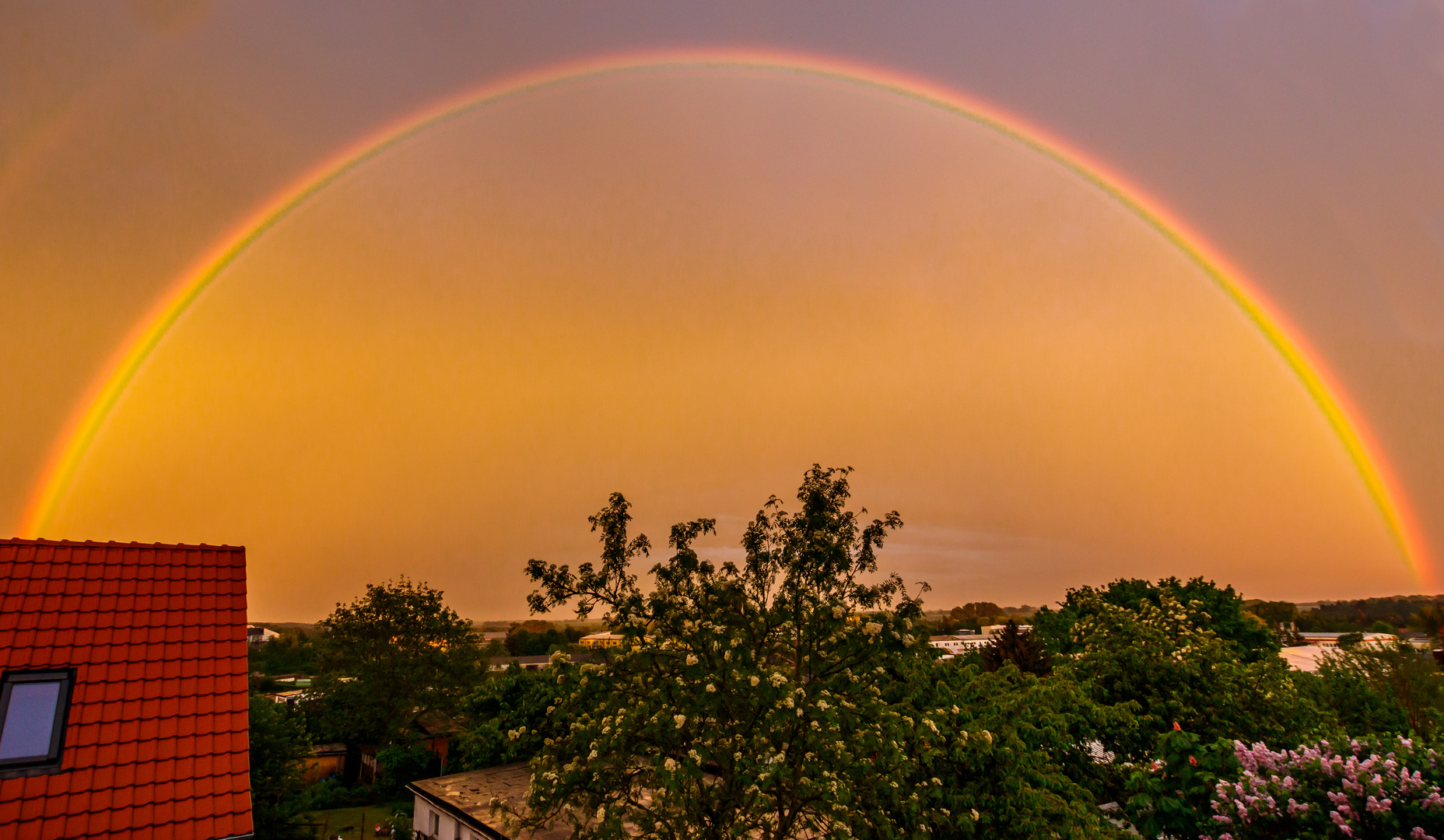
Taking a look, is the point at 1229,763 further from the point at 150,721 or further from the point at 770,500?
the point at 150,721

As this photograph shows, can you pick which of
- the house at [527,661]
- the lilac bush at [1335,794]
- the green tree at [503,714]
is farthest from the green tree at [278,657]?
the lilac bush at [1335,794]

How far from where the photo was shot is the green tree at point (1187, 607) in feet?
144

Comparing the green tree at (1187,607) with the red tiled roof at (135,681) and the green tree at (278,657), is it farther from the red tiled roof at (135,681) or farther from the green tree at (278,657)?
the green tree at (278,657)

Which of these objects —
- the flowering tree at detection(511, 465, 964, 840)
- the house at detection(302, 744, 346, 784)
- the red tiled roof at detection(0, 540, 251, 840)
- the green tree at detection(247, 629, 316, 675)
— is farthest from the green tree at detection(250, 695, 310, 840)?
the green tree at detection(247, 629, 316, 675)

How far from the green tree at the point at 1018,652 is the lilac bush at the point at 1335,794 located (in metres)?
39.8

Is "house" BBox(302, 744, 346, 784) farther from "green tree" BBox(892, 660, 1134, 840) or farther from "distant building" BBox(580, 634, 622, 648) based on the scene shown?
"green tree" BBox(892, 660, 1134, 840)

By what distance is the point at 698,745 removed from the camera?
437 inches

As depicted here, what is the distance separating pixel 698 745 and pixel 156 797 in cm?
740

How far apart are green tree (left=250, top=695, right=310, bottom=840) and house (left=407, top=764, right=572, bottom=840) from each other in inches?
168

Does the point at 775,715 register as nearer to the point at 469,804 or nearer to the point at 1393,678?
the point at 469,804

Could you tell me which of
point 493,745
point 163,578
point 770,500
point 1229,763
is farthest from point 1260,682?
point 493,745

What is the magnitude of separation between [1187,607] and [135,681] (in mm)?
43976

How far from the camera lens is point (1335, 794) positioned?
8.13 m

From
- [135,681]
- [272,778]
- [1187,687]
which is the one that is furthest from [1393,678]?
[272,778]
